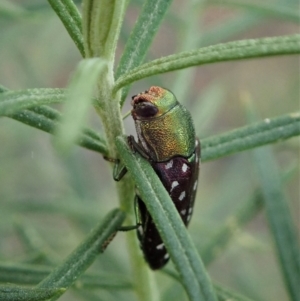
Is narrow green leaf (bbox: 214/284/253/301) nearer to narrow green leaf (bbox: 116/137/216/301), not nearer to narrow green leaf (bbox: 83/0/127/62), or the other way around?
narrow green leaf (bbox: 116/137/216/301)

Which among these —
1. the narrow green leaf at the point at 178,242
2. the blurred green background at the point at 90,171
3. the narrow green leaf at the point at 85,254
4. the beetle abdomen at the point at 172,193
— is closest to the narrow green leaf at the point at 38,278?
the beetle abdomen at the point at 172,193

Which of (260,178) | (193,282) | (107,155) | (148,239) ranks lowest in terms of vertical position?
(260,178)

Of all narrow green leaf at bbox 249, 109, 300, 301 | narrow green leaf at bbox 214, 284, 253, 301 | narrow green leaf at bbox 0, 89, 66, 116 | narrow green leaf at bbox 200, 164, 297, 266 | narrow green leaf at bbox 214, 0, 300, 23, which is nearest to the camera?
narrow green leaf at bbox 0, 89, 66, 116

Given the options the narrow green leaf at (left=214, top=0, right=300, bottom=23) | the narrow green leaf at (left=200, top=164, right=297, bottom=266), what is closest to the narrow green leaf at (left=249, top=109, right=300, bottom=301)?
the narrow green leaf at (left=200, top=164, right=297, bottom=266)

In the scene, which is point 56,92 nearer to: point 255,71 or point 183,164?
point 183,164

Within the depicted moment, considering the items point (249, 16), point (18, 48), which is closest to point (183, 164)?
point (249, 16)

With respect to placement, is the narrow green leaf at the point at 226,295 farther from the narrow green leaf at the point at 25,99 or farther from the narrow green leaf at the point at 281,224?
the narrow green leaf at the point at 25,99
